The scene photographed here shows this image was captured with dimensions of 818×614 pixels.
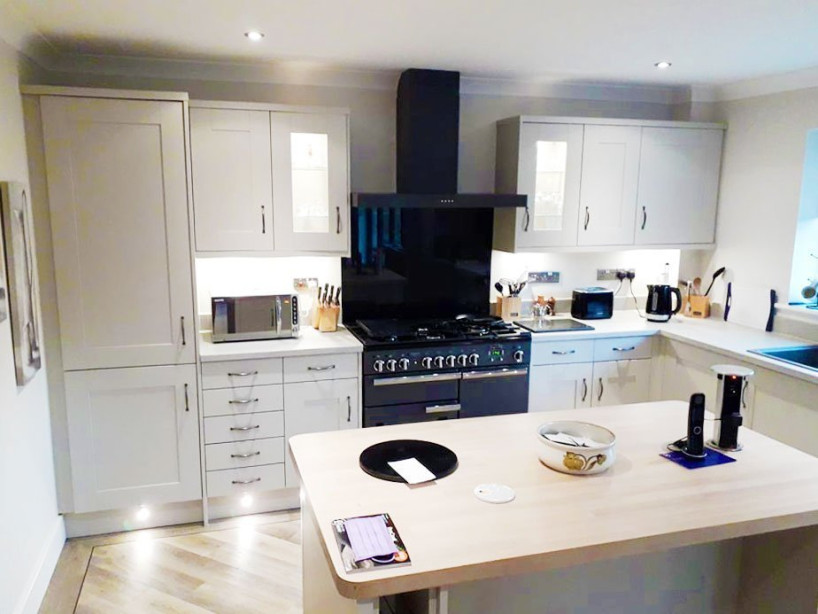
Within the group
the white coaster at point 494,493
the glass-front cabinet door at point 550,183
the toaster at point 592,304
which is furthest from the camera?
the toaster at point 592,304

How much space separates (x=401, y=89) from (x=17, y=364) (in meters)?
2.53

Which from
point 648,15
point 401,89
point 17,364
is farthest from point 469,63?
point 17,364

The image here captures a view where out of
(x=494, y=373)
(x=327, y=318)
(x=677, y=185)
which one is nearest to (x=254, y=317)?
(x=327, y=318)

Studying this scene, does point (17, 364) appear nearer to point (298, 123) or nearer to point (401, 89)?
point (298, 123)

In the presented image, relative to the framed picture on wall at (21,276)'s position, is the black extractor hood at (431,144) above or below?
above

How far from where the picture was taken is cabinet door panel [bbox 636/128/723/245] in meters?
4.18

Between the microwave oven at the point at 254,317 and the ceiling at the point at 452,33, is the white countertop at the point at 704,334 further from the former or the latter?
the ceiling at the point at 452,33

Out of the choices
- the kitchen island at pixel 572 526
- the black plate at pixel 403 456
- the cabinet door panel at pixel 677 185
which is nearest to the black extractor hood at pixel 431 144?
the cabinet door panel at pixel 677 185

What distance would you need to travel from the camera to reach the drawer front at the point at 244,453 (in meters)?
3.42

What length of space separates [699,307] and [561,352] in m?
1.27

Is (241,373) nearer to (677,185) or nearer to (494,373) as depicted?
(494,373)

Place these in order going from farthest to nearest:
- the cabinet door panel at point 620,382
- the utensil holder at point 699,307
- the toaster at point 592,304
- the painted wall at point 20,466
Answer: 1. the utensil holder at point 699,307
2. the toaster at point 592,304
3. the cabinet door panel at point 620,382
4. the painted wall at point 20,466

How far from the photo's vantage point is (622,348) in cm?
405

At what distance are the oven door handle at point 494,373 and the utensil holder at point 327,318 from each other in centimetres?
87
